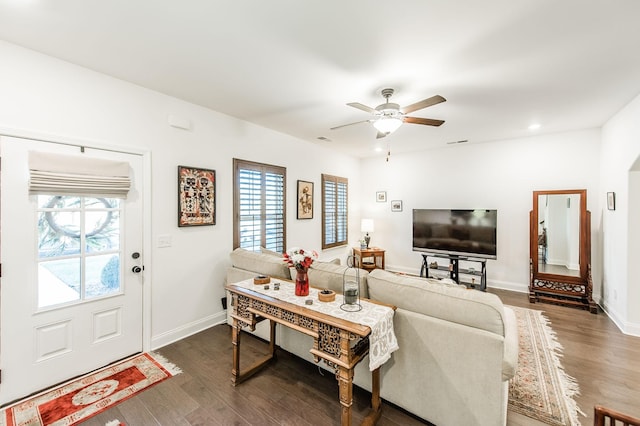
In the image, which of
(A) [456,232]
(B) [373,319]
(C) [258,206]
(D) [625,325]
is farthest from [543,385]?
(C) [258,206]

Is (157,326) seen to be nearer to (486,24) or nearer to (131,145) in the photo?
(131,145)

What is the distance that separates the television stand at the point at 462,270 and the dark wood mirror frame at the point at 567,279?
2.30 feet

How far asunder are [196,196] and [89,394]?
2.08 meters

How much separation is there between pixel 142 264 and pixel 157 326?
732mm

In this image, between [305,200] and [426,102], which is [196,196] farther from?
[426,102]

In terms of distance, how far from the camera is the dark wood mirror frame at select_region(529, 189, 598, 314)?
156 inches

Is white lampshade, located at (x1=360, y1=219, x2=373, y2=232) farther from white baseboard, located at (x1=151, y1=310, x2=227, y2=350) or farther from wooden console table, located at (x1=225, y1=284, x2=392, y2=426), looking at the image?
wooden console table, located at (x1=225, y1=284, x2=392, y2=426)

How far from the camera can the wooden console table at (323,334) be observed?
1.65m

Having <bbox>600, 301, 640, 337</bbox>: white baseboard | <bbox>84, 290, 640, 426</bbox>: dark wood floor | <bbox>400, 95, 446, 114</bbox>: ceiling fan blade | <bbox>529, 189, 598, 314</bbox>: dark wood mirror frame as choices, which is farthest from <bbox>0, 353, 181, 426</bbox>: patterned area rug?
<bbox>529, 189, 598, 314</bbox>: dark wood mirror frame

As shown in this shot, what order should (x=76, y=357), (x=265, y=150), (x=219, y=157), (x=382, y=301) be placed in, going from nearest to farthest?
(x=382, y=301)
(x=76, y=357)
(x=219, y=157)
(x=265, y=150)

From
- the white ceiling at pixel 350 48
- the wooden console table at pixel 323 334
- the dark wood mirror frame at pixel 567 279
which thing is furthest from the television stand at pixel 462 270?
the wooden console table at pixel 323 334

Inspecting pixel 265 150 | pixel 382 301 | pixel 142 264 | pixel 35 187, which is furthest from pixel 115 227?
pixel 382 301

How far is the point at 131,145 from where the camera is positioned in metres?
2.71

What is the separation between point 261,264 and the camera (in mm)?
2990
